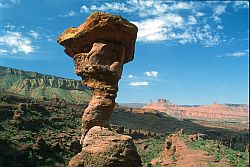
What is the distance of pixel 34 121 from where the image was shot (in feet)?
147

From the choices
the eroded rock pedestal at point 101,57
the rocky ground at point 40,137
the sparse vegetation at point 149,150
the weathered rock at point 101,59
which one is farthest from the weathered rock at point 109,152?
the sparse vegetation at point 149,150

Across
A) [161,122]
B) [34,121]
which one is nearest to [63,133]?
[34,121]

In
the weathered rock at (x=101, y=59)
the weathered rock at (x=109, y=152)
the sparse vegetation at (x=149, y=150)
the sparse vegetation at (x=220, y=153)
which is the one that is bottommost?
the sparse vegetation at (x=149, y=150)

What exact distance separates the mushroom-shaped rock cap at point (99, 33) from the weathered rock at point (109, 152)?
563cm

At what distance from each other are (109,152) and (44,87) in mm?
127744

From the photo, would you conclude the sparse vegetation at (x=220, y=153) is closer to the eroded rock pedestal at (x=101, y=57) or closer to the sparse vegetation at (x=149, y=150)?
the sparse vegetation at (x=149, y=150)

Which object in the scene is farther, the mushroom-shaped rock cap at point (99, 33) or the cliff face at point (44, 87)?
the cliff face at point (44, 87)

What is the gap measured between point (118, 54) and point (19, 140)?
25.3 meters

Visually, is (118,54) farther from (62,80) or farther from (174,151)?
(62,80)

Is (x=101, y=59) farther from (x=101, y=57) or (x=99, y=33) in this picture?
(x=99, y=33)

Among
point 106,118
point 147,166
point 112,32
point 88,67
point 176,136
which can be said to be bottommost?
point 147,166

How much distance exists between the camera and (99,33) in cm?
1534

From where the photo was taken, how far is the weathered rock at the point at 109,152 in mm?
10414

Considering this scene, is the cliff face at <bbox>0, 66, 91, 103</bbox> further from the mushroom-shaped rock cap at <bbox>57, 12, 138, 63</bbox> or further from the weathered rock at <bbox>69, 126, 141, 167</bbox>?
→ the weathered rock at <bbox>69, 126, 141, 167</bbox>
